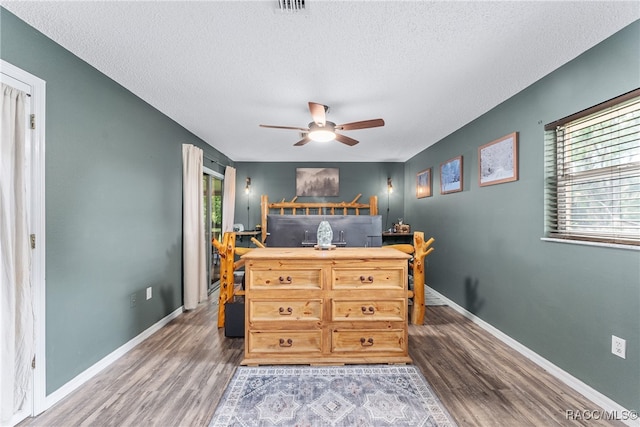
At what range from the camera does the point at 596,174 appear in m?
1.90

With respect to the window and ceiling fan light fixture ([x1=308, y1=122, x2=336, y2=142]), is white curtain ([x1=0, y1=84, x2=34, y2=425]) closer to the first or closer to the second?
ceiling fan light fixture ([x1=308, y1=122, x2=336, y2=142])

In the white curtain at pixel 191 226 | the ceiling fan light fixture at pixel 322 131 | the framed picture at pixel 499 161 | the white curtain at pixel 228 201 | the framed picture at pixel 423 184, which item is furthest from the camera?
the white curtain at pixel 228 201

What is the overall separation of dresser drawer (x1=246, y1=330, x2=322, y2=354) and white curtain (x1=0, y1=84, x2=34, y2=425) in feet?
4.50

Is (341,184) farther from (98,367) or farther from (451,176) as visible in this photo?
(98,367)

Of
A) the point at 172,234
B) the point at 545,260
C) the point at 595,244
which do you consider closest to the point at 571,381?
the point at 545,260

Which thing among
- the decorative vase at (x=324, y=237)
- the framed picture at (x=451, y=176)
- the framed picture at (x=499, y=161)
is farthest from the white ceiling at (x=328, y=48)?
the decorative vase at (x=324, y=237)

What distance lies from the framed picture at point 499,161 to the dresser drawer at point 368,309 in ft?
5.62

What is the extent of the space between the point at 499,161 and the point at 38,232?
3943mm

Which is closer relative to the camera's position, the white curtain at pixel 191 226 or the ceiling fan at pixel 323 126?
the ceiling fan at pixel 323 126

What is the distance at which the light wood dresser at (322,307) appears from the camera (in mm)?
2180

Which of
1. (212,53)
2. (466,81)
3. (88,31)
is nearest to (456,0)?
(466,81)

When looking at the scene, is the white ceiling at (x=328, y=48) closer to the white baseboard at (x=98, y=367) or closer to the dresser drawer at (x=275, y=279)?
the dresser drawer at (x=275, y=279)

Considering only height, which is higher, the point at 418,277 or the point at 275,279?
the point at 275,279

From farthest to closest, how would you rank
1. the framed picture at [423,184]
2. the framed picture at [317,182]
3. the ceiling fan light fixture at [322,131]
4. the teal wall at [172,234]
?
1. the framed picture at [317,182]
2. the framed picture at [423,184]
3. the ceiling fan light fixture at [322,131]
4. the teal wall at [172,234]
